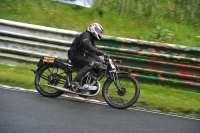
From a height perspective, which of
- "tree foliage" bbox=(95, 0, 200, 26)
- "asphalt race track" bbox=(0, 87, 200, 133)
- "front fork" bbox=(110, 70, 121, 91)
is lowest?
"asphalt race track" bbox=(0, 87, 200, 133)

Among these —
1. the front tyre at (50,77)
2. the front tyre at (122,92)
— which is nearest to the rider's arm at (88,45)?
the front tyre at (122,92)

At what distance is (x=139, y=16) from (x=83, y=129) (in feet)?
23.0

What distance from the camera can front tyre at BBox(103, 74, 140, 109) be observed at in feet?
28.2

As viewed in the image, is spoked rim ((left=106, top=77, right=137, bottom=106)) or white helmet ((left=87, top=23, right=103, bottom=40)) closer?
spoked rim ((left=106, top=77, right=137, bottom=106))

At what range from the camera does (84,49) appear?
29.9 ft

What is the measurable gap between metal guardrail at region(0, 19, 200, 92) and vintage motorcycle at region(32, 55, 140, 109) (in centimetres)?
171

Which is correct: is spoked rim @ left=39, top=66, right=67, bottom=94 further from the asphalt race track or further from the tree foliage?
the tree foliage

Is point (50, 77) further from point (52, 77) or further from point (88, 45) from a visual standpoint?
point (88, 45)

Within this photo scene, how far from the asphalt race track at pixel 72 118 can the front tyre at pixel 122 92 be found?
16 cm

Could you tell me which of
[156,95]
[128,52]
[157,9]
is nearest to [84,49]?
[128,52]

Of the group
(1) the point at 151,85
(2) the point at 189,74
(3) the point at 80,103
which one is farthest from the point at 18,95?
(2) the point at 189,74

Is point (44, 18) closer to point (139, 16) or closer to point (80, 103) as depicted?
point (139, 16)

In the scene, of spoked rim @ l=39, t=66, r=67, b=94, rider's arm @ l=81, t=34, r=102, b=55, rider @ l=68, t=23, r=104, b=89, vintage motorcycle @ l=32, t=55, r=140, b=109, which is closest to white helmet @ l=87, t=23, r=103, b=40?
rider @ l=68, t=23, r=104, b=89

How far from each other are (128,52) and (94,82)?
198cm
